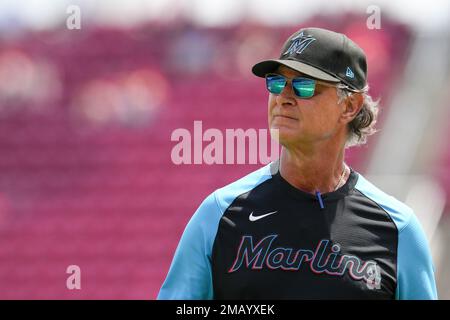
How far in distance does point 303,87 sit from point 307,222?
Answer: 0.39m

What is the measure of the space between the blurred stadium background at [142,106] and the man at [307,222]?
442 cm

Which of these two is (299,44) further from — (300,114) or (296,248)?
(296,248)

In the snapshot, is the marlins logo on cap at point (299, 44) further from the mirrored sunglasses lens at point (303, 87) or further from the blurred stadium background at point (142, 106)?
the blurred stadium background at point (142, 106)

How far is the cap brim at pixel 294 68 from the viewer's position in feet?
8.33

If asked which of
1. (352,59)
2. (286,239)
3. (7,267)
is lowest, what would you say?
(7,267)

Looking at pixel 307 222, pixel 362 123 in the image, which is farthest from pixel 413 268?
pixel 362 123

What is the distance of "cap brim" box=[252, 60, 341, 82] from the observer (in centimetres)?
254

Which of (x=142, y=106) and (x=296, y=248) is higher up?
(x=296, y=248)

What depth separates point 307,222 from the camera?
2588mm

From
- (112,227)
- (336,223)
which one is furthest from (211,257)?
(112,227)

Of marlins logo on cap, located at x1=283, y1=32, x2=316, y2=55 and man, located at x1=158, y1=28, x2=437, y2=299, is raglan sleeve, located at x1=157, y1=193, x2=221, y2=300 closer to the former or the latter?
man, located at x1=158, y1=28, x2=437, y2=299
